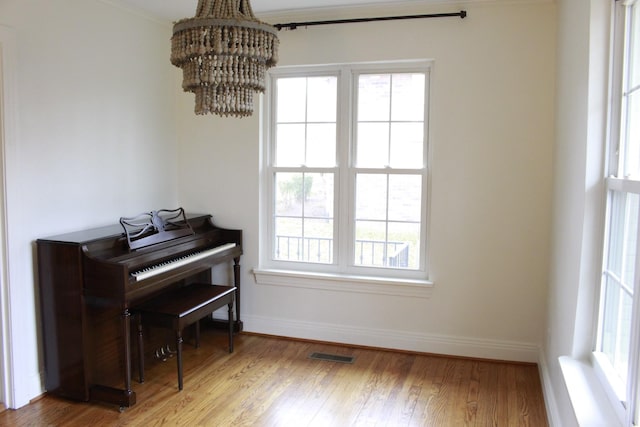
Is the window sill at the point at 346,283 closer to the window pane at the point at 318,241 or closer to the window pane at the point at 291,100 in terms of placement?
the window pane at the point at 318,241

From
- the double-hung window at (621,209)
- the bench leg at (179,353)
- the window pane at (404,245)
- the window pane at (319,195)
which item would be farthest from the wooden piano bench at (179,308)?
the double-hung window at (621,209)

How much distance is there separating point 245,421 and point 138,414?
63cm

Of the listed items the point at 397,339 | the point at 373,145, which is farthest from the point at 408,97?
the point at 397,339

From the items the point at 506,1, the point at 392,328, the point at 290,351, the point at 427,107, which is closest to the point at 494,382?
the point at 392,328

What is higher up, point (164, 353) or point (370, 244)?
point (370, 244)

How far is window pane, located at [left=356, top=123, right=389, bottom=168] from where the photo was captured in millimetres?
3838

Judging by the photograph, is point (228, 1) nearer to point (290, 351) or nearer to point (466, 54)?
point (466, 54)

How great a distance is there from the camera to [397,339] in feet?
12.6

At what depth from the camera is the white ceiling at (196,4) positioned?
11.6 feet

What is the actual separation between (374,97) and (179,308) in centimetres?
211

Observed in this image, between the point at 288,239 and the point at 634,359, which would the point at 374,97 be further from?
the point at 634,359

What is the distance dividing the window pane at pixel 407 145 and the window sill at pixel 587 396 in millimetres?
1911

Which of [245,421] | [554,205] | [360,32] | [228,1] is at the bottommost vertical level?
[245,421]

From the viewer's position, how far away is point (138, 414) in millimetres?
2869
